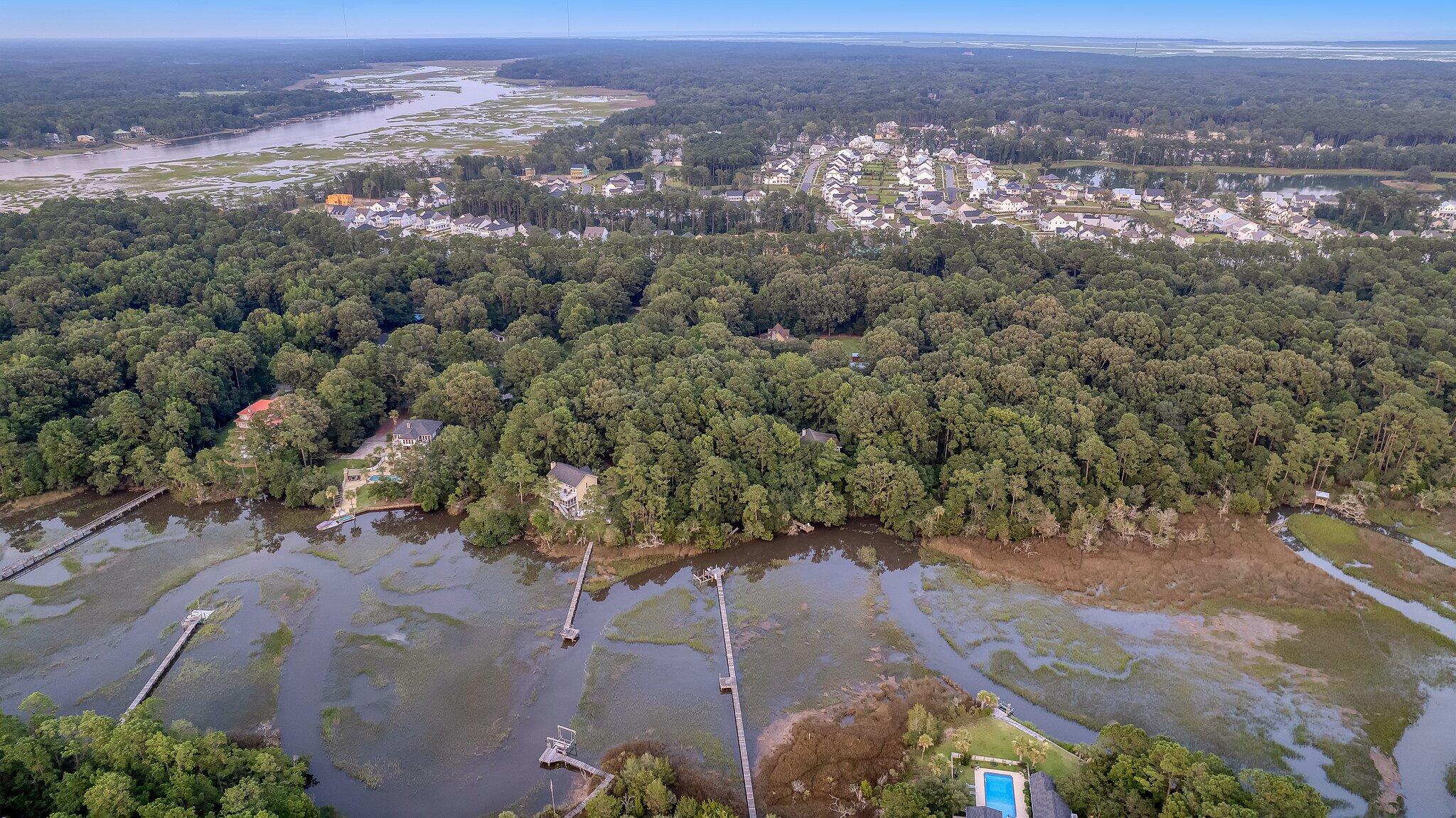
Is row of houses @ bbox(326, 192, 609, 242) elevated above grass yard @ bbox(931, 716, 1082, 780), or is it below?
above

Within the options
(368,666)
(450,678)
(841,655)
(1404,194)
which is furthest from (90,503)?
(1404,194)

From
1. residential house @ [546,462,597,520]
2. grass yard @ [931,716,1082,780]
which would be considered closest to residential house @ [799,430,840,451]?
residential house @ [546,462,597,520]

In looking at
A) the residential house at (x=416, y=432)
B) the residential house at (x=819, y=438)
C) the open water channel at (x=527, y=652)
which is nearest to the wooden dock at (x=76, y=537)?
the open water channel at (x=527, y=652)

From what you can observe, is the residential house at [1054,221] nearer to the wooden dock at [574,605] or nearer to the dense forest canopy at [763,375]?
the dense forest canopy at [763,375]

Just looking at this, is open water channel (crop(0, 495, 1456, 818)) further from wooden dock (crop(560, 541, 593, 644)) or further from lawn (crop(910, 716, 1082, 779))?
lawn (crop(910, 716, 1082, 779))

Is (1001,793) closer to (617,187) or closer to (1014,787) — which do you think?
(1014,787)

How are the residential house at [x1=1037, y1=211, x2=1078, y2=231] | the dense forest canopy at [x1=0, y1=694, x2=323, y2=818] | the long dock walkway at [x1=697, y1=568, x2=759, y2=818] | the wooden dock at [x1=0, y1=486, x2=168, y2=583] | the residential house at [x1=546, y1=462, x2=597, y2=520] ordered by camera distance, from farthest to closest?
the residential house at [x1=1037, y1=211, x2=1078, y2=231] → the residential house at [x1=546, y1=462, x2=597, y2=520] → the wooden dock at [x1=0, y1=486, x2=168, y2=583] → the long dock walkway at [x1=697, y1=568, x2=759, y2=818] → the dense forest canopy at [x1=0, y1=694, x2=323, y2=818]
